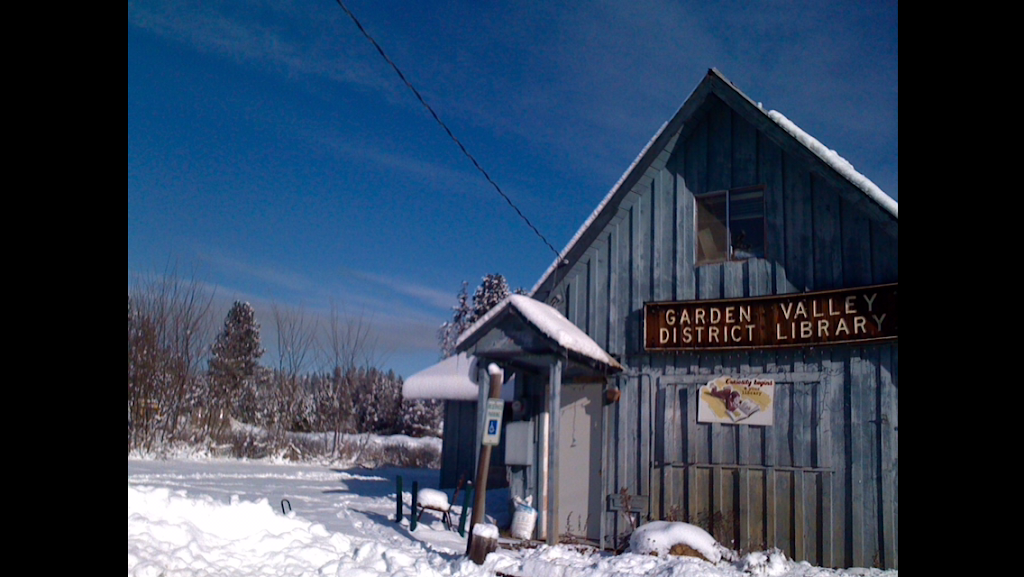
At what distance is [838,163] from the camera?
991 centimetres

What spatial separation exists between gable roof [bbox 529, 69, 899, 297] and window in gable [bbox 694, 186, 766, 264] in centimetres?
83

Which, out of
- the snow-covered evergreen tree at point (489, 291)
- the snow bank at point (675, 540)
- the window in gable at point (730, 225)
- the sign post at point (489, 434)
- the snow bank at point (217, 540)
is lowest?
the snow bank at point (675, 540)

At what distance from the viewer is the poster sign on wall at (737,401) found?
1008cm

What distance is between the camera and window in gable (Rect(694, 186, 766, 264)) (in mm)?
10727

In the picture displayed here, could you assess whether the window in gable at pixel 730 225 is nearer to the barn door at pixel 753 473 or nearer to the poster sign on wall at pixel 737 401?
the poster sign on wall at pixel 737 401

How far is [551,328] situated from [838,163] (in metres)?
4.17

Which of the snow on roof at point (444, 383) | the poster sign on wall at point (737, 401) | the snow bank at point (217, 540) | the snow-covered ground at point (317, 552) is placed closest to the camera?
the snow bank at point (217, 540)

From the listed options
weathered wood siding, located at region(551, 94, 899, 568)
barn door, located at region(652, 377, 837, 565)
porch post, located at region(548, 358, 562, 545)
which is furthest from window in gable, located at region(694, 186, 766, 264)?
porch post, located at region(548, 358, 562, 545)

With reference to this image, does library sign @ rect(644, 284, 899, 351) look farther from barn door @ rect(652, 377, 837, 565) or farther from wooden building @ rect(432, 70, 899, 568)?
barn door @ rect(652, 377, 837, 565)

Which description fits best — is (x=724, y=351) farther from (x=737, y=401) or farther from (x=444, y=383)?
(x=444, y=383)

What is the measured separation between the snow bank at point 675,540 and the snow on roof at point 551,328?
233cm

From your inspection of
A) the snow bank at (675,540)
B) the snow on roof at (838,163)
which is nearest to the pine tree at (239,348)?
the snow bank at (675,540)

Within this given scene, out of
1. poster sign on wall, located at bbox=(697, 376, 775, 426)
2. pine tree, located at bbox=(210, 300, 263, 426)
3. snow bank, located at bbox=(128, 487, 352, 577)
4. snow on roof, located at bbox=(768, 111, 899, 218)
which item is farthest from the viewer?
pine tree, located at bbox=(210, 300, 263, 426)
